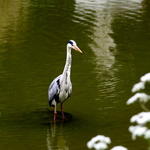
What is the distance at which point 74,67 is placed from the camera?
14.7 meters

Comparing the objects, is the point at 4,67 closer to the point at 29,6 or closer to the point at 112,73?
the point at 112,73

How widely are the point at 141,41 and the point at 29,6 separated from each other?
850cm

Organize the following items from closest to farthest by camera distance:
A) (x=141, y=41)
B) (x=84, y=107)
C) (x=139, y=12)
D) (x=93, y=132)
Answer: (x=93, y=132)
(x=84, y=107)
(x=141, y=41)
(x=139, y=12)

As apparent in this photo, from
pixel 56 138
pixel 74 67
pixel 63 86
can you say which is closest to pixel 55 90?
pixel 63 86

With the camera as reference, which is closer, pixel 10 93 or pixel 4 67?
pixel 10 93

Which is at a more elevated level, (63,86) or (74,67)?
(63,86)

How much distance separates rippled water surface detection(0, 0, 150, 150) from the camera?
9759 millimetres

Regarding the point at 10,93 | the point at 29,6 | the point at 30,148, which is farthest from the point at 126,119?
the point at 29,6

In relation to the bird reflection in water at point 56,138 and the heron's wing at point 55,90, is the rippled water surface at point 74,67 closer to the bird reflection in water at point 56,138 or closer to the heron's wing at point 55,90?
the bird reflection in water at point 56,138

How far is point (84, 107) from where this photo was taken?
441 inches

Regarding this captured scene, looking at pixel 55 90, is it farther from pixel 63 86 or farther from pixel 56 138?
pixel 56 138

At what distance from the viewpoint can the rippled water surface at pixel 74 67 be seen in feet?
32.0

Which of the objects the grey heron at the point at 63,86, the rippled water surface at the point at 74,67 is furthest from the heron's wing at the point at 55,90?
the rippled water surface at the point at 74,67

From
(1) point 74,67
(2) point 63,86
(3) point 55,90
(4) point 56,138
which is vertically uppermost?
(2) point 63,86
